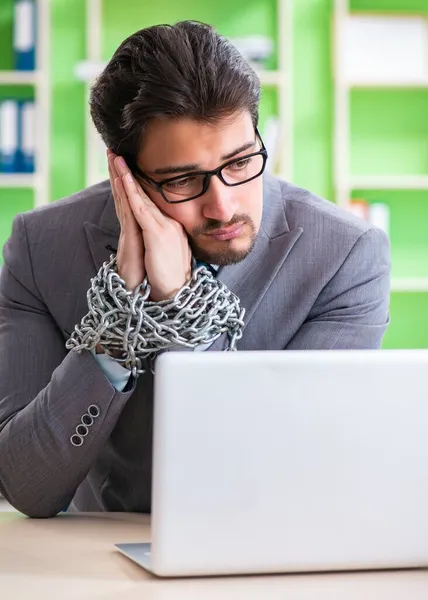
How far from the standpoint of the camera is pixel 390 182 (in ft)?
13.4

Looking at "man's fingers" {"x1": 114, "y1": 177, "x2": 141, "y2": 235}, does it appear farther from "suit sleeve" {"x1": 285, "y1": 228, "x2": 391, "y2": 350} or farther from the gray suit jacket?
"suit sleeve" {"x1": 285, "y1": 228, "x2": 391, "y2": 350}

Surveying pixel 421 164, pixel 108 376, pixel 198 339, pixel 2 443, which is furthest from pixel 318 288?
pixel 421 164

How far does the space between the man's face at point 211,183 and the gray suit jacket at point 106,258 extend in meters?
0.08

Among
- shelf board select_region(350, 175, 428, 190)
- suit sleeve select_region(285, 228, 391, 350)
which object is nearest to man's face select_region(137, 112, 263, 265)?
suit sleeve select_region(285, 228, 391, 350)

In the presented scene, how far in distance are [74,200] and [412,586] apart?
39.7 inches

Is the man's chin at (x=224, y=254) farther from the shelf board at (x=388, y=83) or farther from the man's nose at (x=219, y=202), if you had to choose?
the shelf board at (x=388, y=83)

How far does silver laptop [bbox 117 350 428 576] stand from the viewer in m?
0.95

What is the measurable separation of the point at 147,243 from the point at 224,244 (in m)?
0.13

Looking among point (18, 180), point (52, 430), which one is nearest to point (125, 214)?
point (52, 430)

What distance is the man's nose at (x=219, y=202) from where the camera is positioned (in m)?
1.49

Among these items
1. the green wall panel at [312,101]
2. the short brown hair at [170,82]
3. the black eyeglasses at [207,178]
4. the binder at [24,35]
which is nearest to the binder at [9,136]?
the binder at [24,35]

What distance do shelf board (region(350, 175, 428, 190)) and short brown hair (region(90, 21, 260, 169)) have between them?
251 centimetres

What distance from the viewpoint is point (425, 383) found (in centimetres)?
98

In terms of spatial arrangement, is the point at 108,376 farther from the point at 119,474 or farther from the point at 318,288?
the point at 318,288
